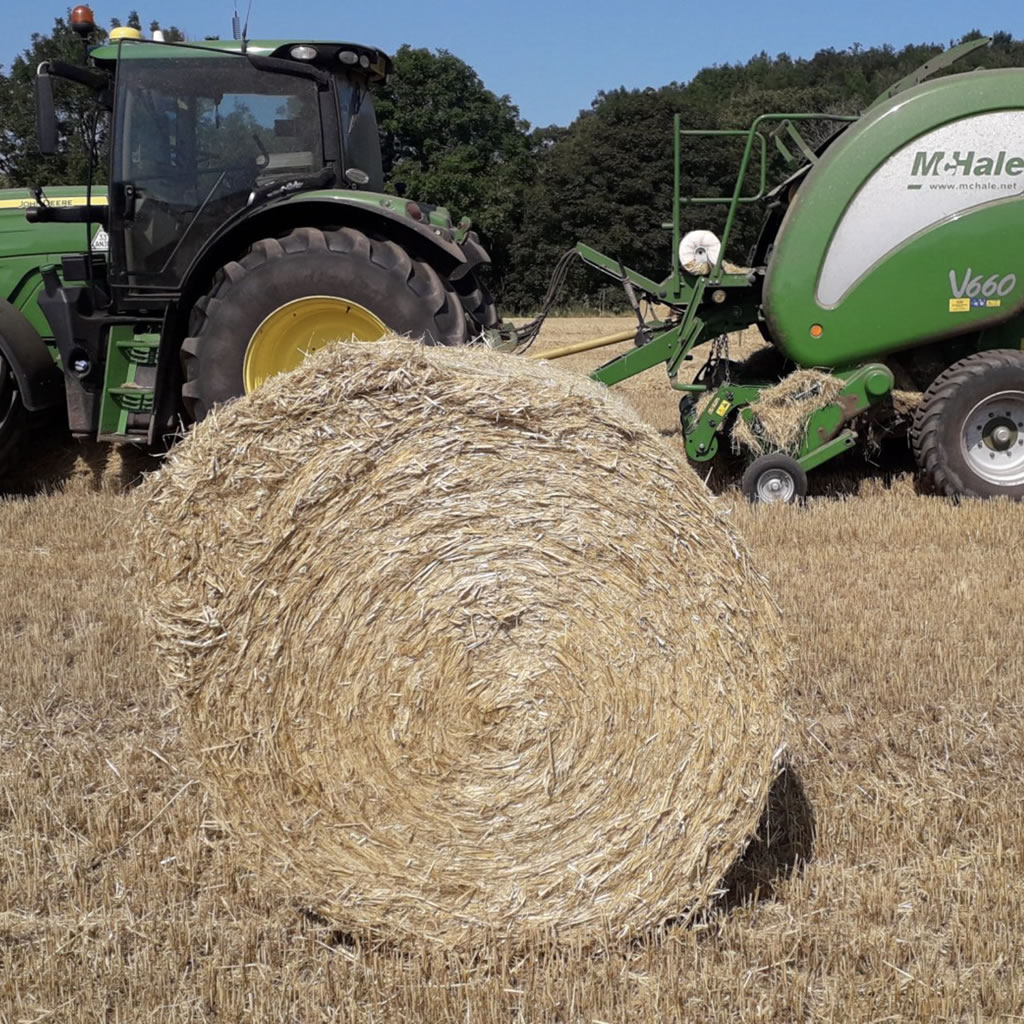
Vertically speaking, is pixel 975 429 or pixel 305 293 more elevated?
pixel 305 293

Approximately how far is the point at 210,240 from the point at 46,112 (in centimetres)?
92

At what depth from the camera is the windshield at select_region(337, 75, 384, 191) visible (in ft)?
20.6

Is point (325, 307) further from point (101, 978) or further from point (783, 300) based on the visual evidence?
point (101, 978)

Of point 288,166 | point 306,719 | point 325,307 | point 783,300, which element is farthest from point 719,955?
point 288,166

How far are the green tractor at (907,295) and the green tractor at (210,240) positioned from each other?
5.16ft

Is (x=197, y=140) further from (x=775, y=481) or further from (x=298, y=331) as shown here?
(x=775, y=481)

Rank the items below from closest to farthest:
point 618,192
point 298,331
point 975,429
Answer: point 298,331
point 975,429
point 618,192

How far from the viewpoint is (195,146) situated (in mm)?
6020

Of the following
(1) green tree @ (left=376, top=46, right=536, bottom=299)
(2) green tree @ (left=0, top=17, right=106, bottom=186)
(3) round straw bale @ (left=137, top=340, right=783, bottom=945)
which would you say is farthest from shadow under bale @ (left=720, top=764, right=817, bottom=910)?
(1) green tree @ (left=376, top=46, right=536, bottom=299)

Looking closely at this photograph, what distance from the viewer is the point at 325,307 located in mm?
5535

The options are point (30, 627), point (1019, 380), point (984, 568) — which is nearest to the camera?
point (30, 627)

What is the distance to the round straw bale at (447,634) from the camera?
2.51 metres

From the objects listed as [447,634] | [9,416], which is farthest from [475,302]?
[447,634]

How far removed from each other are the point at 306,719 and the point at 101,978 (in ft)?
2.15
